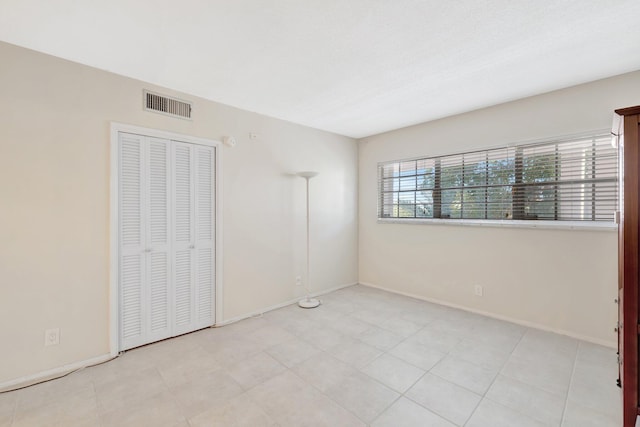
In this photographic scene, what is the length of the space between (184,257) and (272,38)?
2245mm

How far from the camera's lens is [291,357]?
2.45 meters

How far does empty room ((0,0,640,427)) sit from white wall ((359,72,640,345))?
0.08ft

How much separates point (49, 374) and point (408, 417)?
2.71m

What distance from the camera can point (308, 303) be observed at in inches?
147

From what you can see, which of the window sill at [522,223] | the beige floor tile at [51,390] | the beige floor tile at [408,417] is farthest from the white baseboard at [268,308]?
the beige floor tile at [408,417]

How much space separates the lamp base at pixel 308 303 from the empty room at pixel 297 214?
0.04m

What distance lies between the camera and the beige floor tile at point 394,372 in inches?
81.8

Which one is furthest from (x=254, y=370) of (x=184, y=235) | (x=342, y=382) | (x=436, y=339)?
(x=436, y=339)

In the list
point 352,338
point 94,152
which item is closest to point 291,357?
point 352,338

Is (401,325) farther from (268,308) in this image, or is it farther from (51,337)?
(51,337)

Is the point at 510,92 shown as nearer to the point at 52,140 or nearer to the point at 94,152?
the point at 94,152

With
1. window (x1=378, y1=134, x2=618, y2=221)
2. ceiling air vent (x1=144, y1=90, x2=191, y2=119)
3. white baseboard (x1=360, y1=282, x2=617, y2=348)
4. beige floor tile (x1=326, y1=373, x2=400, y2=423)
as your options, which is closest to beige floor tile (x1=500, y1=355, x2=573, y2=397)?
white baseboard (x1=360, y1=282, x2=617, y2=348)

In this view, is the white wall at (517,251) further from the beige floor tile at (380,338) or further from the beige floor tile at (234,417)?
the beige floor tile at (234,417)

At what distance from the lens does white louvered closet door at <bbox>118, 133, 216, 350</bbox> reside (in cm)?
257
